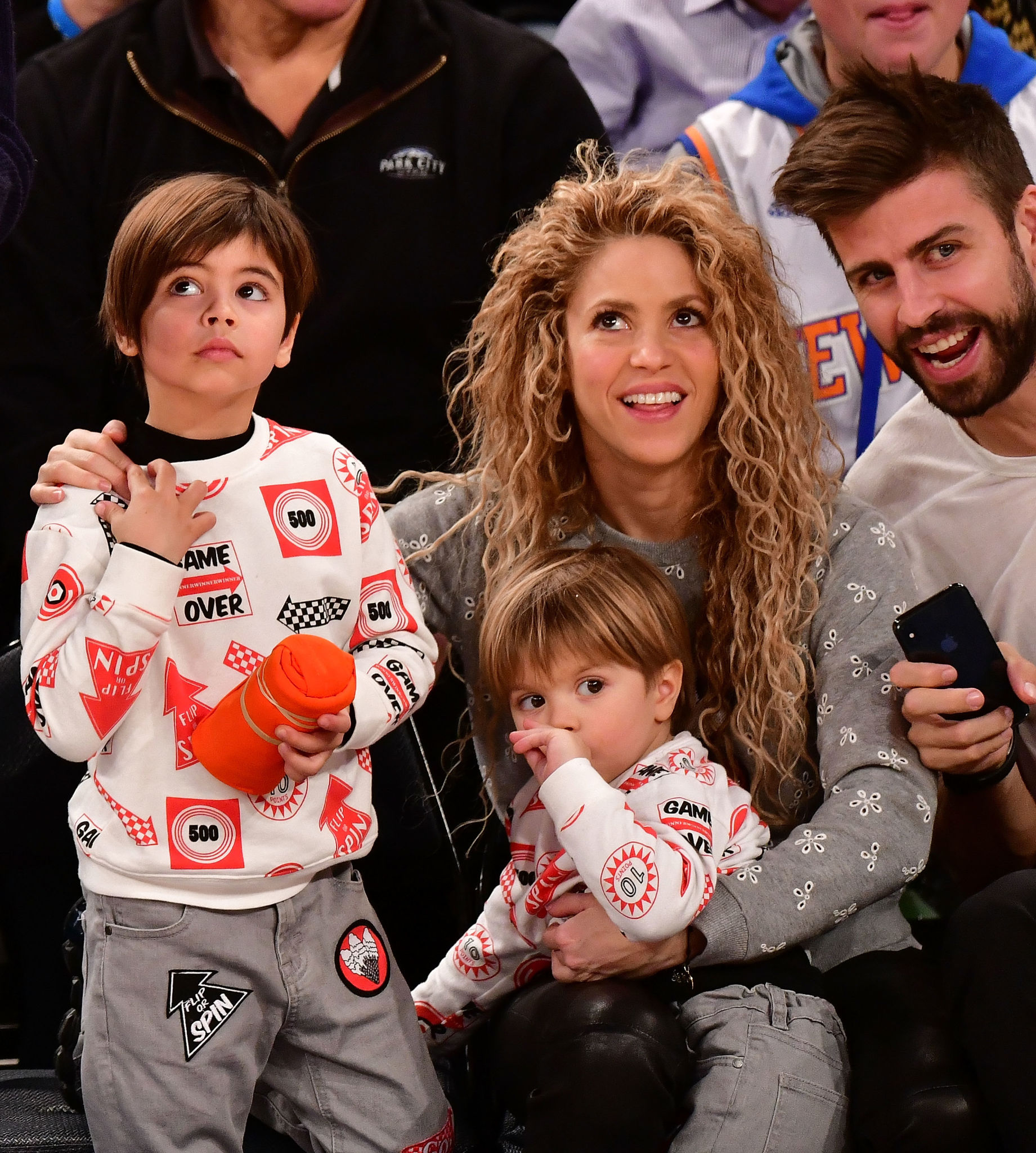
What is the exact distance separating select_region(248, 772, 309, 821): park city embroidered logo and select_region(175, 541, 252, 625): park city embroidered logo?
0.17m

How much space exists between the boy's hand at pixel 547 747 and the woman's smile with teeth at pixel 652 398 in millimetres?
430

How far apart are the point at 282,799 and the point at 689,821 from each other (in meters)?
0.42

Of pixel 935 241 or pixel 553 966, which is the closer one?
pixel 553 966

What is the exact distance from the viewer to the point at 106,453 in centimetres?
145

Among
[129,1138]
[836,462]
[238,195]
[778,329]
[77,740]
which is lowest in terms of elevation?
[129,1138]

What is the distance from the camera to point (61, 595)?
138 centimetres

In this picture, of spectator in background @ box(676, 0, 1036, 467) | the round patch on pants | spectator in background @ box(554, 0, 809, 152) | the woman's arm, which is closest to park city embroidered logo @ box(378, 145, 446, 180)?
spectator in background @ box(676, 0, 1036, 467)

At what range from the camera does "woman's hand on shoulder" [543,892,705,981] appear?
1.52 metres

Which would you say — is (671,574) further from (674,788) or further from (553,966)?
(553,966)

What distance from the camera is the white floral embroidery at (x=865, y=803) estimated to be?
160cm

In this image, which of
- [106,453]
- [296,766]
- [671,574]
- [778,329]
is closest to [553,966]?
[296,766]

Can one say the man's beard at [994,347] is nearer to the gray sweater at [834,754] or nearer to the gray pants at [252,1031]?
the gray sweater at [834,754]

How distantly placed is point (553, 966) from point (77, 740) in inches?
21.6

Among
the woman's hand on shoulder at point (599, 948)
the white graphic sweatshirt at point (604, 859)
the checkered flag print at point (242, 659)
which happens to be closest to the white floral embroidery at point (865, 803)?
the white graphic sweatshirt at point (604, 859)
